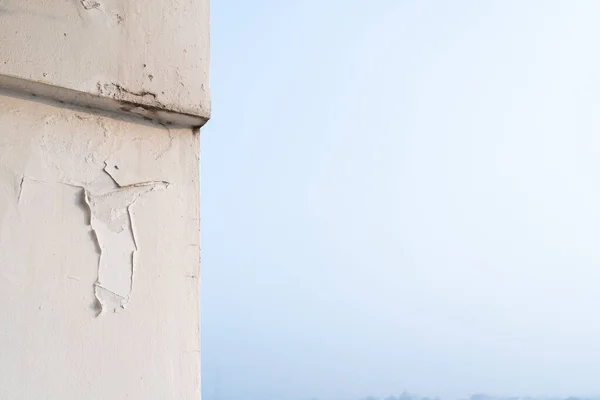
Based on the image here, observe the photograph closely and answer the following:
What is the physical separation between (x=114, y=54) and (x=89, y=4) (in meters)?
0.13

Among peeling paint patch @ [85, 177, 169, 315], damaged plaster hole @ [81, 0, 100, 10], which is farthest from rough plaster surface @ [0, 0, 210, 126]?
peeling paint patch @ [85, 177, 169, 315]

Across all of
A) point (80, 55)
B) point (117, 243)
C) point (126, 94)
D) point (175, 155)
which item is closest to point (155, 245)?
point (117, 243)

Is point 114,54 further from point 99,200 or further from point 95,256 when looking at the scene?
point 95,256

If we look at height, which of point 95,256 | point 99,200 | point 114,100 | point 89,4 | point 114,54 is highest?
point 89,4

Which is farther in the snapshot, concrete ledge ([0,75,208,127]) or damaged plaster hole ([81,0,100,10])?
damaged plaster hole ([81,0,100,10])

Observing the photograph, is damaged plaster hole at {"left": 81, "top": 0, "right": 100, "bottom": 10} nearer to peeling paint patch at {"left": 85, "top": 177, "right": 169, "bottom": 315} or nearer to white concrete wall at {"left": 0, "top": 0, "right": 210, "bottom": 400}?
white concrete wall at {"left": 0, "top": 0, "right": 210, "bottom": 400}

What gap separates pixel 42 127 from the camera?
134 centimetres

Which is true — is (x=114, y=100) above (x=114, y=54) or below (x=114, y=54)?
below

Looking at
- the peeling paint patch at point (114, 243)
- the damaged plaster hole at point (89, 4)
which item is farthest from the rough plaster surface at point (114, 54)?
the peeling paint patch at point (114, 243)

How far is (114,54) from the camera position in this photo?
1456 millimetres

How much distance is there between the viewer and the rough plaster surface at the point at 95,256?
1.25 metres

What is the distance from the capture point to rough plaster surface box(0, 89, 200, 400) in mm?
1245

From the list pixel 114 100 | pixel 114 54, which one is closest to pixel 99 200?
pixel 114 100

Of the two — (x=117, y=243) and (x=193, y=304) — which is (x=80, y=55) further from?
(x=193, y=304)
